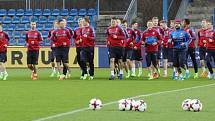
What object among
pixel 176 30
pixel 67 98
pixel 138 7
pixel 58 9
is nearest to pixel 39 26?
pixel 58 9

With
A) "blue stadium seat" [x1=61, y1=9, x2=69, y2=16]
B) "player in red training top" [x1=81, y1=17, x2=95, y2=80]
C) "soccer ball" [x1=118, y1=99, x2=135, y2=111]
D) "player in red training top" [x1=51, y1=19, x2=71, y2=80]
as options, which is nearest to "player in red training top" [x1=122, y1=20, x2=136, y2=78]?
"player in red training top" [x1=81, y1=17, x2=95, y2=80]

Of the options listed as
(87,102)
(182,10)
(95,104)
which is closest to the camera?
(95,104)

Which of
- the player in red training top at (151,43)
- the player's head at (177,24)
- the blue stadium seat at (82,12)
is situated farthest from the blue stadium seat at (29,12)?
the player's head at (177,24)

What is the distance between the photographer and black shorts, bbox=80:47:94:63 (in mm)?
24750

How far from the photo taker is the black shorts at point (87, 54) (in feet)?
81.2

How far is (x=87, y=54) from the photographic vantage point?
24828 mm

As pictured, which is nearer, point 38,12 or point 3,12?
point 38,12

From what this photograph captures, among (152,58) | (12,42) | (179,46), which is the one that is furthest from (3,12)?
(179,46)

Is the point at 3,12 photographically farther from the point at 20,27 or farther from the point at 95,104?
the point at 95,104

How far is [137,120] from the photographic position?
1067cm

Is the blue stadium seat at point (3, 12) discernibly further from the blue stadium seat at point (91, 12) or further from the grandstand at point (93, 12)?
the blue stadium seat at point (91, 12)

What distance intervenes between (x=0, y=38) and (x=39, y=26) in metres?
16.0

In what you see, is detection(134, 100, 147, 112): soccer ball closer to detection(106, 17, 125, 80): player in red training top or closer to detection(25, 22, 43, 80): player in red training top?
detection(106, 17, 125, 80): player in red training top

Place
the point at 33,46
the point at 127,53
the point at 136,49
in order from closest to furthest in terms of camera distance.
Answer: the point at 33,46 → the point at 127,53 → the point at 136,49
